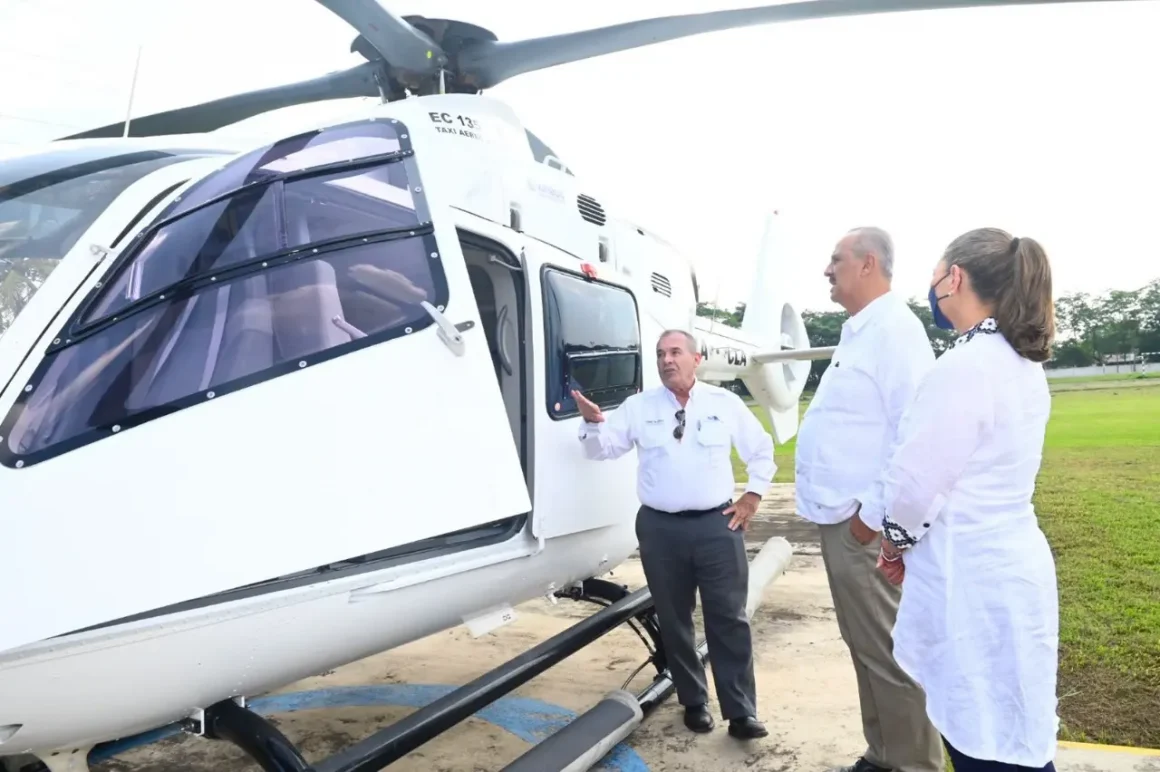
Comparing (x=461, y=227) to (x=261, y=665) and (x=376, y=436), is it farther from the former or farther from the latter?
(x=261, y=665)

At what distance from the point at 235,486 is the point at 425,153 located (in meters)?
1.37

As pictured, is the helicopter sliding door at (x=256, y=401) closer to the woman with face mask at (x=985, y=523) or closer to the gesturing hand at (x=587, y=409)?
the gesturing hand at (x=587, y=409)

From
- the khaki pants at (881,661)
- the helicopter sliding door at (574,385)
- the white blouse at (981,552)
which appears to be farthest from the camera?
the helicopter sliding door at (574,385)

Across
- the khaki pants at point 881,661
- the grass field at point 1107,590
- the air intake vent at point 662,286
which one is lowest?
the grass field at point 1107,590

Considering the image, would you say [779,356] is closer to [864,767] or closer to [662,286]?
[662,286]

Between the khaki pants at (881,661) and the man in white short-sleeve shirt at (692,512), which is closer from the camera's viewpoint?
the khaki pants at (881,661)

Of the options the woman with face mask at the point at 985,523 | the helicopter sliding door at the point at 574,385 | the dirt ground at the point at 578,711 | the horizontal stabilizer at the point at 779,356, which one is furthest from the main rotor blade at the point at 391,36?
the horizontal stabilizer at the point at 779,356

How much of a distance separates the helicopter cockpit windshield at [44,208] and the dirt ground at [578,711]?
2.37 metres

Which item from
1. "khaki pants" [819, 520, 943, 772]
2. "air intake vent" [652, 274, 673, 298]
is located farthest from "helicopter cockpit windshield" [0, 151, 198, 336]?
"air intake vent" [652, 274, 673, 298]

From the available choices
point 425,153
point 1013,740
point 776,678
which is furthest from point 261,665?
point 776,678

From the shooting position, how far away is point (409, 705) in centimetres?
422

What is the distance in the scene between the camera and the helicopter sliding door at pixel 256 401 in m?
1.88

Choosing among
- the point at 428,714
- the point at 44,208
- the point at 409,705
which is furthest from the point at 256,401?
the point at 409,705

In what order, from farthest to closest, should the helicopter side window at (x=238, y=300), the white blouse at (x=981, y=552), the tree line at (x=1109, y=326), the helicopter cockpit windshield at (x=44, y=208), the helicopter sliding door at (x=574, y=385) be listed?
the tree line at (x=1109, y=326) < the helicopter sliding door at (x=574, y=385) < the helicopter cockpit windshield at (x=44, y=208) < the helicopter side window at (x=238, y=300) < the white blouse at (x=981, y=552)
